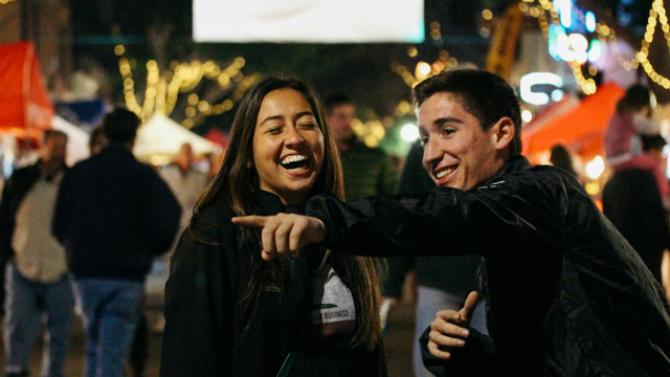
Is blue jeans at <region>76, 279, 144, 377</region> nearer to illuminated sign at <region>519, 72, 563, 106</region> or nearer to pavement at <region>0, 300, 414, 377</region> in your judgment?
pavement at <region>0, 300, 414, 377</region>

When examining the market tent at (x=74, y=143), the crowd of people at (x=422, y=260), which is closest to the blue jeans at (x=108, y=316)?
the crowd of people at (x=422, y=260)

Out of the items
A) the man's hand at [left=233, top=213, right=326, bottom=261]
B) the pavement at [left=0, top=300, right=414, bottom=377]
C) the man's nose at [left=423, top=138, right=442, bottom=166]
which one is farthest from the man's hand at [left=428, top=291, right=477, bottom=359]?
the pavement at [left=0, top=300, right=414, bottom=377]

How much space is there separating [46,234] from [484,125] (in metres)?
6.90

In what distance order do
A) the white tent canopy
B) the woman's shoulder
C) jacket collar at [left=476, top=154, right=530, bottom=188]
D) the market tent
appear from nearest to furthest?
jacket collar at [left=476, top=154, right=530, bottom=188] < the woman's shoulder < the market tent < the white tent canopy

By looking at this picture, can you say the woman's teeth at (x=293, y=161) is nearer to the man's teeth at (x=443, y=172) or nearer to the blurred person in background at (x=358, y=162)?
the man's teeth at (x=443, y=172)

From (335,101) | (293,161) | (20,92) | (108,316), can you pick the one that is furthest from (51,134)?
(293,161)

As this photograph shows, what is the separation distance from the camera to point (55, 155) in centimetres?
954

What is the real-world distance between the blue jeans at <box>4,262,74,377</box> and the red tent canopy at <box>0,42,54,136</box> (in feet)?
9.15

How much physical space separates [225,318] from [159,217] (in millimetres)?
4463

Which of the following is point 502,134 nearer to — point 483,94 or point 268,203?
point 483,94

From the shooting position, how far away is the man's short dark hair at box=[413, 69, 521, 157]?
328cm

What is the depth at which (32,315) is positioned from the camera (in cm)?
955

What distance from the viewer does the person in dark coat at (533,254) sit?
2760mm

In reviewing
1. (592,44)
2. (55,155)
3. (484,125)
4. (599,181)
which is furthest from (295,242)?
(592,44)
